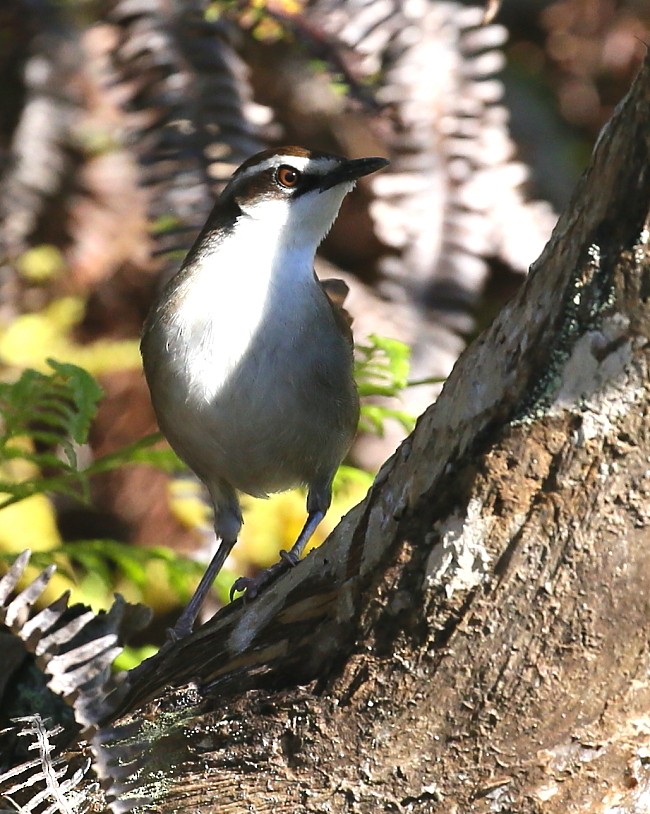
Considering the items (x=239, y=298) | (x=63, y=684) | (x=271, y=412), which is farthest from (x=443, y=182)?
(x=63, y=684)

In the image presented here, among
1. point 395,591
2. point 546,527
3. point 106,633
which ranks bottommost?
point 106,633

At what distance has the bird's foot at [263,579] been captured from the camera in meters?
2.92

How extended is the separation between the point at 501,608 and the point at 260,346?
1907 millimetres

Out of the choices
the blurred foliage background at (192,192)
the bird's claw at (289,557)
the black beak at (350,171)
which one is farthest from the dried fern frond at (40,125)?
the bird's claw at (289,557)

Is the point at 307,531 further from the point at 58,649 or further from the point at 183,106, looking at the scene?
the point at 183,106

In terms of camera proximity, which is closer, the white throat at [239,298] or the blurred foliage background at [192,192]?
the white throat at [239,298]

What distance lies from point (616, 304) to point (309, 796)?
1.12 metres

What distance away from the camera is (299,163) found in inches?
160

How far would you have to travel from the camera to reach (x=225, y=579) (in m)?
4.29

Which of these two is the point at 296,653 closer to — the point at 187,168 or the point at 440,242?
the point at 187,168

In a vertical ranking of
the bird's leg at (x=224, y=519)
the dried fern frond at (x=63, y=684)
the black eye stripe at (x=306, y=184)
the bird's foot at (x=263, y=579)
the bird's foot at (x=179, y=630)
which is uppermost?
the black eye stripe at (x=306, y=184)

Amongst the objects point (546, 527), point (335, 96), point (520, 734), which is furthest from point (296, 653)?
point (335, 96)

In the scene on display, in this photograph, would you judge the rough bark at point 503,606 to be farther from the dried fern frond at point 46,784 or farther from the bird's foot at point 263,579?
the bird's foot at point 263,579

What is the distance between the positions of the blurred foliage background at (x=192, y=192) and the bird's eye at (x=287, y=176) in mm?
445
